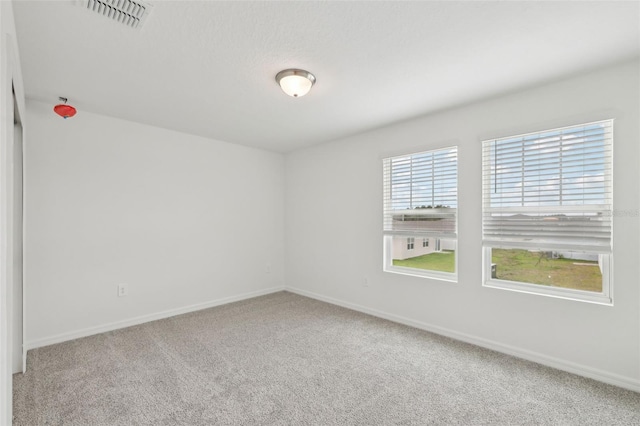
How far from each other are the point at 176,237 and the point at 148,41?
8.27 feet

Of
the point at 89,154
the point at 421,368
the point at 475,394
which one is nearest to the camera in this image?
the point at 475,394

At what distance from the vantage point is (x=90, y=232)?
10.5 feet

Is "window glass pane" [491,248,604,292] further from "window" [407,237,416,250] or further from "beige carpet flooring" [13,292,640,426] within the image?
"window" [407,237,416,250]

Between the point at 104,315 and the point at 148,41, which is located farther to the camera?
the point at 104,315

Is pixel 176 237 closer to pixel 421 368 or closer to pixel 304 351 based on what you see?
pixel 304 351

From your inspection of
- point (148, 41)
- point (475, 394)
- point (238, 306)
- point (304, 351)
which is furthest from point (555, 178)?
point (238, 306)

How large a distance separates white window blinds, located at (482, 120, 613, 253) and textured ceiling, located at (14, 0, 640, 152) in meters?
0.53

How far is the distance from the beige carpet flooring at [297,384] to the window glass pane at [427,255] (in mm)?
792

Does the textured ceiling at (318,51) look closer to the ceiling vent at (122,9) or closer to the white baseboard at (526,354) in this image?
the ceiling vent at (122,9)

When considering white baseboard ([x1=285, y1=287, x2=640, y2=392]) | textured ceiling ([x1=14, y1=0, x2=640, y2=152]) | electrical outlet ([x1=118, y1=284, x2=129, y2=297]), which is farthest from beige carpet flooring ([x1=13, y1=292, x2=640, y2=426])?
textured ceiling ([x1=14, y1=0, x2=640, y2=152])

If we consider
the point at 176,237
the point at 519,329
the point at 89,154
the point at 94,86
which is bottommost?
the point at 519,329

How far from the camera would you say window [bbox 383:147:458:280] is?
127 inches

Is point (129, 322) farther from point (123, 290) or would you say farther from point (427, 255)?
point (427, 255)

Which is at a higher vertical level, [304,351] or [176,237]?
[176,237]
